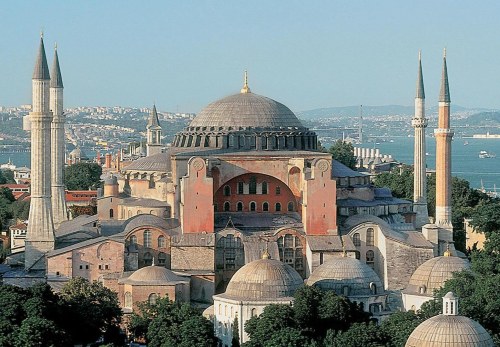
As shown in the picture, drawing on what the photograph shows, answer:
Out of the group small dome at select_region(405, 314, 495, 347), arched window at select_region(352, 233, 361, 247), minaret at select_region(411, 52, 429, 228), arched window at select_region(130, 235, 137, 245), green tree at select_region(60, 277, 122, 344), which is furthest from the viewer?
minaret at select_region(411, 52, 429, 228)

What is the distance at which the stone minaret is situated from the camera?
142 ft

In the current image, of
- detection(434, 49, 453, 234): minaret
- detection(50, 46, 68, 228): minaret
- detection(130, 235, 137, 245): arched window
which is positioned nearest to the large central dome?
detection(434, 49, 453, 234): minaret

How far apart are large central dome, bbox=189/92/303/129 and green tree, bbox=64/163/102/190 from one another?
1287 inches

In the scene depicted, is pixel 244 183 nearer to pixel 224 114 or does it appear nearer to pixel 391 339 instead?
pixel 224 114

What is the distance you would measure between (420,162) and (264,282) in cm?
1650

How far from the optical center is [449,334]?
29.7 metres

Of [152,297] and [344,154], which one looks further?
[344,154]

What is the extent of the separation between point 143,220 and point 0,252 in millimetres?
12793

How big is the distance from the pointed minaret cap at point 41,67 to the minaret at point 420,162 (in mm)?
12432

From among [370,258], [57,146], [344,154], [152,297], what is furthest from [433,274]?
[344,154]

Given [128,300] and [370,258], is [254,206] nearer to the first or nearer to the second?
[370,258]

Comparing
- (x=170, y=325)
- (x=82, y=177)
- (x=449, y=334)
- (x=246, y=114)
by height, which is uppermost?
(x=246, y=114)

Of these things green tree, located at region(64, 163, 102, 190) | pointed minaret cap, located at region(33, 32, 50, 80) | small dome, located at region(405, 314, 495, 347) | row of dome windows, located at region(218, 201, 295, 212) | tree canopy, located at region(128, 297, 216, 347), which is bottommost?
tree canopy, located at region(128, 297, 216, 347)

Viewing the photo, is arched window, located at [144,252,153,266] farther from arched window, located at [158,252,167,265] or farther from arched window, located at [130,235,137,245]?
arched window, located at [130,235,137,245]
